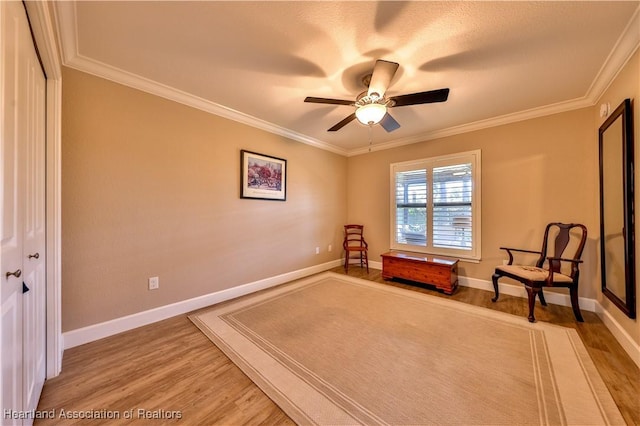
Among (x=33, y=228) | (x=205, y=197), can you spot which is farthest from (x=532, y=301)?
(x=33, y=228)

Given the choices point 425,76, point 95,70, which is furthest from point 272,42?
point 95,70

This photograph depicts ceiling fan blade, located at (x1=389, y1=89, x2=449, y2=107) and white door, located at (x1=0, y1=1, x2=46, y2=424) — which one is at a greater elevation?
ceiling fan blade, located at (x1=389, y1=89, x2=449, y2=107)

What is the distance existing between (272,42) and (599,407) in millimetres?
3189

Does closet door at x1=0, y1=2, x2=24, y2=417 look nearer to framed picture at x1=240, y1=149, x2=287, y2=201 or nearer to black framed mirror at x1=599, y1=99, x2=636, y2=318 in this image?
framed picture at x1=240, y1=149, x2=287, y2=201

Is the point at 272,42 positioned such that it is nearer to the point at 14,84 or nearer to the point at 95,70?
the point at 14,84

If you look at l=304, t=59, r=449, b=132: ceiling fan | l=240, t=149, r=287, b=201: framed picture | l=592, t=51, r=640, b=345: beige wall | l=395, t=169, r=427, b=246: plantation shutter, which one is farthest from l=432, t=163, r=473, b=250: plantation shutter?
l=240, t=149, r=287, b=201: framed picture

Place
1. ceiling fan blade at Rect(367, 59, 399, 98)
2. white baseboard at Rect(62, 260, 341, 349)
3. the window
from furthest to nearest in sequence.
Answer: the window < white baseboard at Rect(62, 260, 341, 349) < ceiling fan blade at Rect(367, 59, 399, 98)

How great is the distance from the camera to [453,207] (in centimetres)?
372

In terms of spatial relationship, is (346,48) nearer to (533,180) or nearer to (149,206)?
(149,206)

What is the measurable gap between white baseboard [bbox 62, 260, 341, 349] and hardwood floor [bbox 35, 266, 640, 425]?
0.26 feet

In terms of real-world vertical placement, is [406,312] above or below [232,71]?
below

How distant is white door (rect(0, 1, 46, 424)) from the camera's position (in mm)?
966

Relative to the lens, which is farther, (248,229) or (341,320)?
(248,229)

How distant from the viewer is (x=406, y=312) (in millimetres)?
2686
